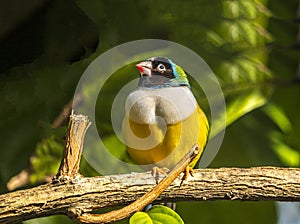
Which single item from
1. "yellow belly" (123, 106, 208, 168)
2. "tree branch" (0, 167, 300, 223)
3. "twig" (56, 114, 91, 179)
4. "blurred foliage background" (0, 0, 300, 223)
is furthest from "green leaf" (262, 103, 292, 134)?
"twig" (56, 114, 91, 179)

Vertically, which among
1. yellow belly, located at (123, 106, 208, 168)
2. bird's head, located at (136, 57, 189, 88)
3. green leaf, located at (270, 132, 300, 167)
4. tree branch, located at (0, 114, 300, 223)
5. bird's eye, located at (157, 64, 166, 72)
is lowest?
tree branch, located at (0, 114, 300, 223)

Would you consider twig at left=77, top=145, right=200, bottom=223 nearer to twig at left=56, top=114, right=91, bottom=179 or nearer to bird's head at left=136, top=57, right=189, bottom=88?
twig at left=56, top=114, right=91, bottom=179

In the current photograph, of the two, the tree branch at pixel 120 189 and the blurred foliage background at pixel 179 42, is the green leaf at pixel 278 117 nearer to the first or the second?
the blurred foliage background at pixel 179 42

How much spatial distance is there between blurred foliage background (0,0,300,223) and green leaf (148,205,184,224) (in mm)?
209

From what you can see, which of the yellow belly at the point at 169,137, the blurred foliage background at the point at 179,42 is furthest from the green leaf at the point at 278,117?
the yellow belly at the point at 169,137

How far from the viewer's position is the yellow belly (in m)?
0.83

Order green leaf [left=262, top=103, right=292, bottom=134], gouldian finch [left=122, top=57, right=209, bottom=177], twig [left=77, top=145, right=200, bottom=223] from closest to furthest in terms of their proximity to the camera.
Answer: twig [left=77, top=145, right=200, bottom=223] < gouldian finch [left=122, top=57, right=209, bottom=177] < green leaf [left=262, top=103, right=292, bottom=134]

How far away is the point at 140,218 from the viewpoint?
2.17ft

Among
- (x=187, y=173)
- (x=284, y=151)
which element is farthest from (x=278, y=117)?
(x=187, y=173)

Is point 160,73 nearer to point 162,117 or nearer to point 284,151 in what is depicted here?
point 162,117

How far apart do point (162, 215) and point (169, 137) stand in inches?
6.6

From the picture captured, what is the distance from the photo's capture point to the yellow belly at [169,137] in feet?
2.72

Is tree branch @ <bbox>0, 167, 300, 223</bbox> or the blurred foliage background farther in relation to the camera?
the blurred foliage background

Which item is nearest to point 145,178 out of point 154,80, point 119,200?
point 119,200
